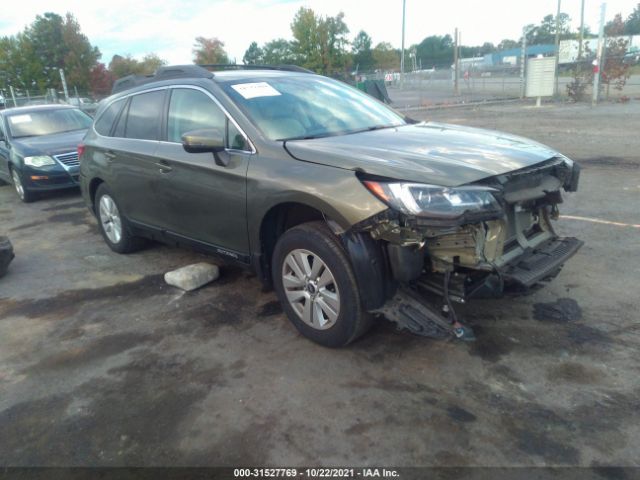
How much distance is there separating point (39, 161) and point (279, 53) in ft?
139

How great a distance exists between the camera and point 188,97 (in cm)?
427

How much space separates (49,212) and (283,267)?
640cm

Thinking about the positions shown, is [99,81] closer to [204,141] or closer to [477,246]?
[204,141]

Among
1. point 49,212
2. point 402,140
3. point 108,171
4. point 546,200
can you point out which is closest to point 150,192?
point 108,171

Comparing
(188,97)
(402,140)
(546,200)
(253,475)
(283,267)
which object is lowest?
(253,475)

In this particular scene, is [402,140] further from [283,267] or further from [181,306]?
[181,306]

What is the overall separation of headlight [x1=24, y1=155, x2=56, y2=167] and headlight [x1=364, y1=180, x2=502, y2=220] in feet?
25.7

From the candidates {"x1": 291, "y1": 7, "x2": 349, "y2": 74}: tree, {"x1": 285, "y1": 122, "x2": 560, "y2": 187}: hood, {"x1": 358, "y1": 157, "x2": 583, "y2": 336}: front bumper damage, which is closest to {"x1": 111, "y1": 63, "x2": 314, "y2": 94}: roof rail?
{"x1": 285, "y1": 122, "x2": 560, "y2": 187}: hood

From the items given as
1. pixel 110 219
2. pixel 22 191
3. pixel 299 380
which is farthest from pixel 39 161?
pixel 299 380

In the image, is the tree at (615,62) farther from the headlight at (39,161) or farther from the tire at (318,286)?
the tire at (318,286)

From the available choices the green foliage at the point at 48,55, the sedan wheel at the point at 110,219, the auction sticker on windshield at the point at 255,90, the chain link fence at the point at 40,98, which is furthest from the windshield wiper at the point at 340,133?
the green foliage at the point at 48,55

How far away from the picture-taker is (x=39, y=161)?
884cm

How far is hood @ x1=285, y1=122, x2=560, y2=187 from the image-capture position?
9.70ft

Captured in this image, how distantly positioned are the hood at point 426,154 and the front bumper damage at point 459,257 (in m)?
0.12
